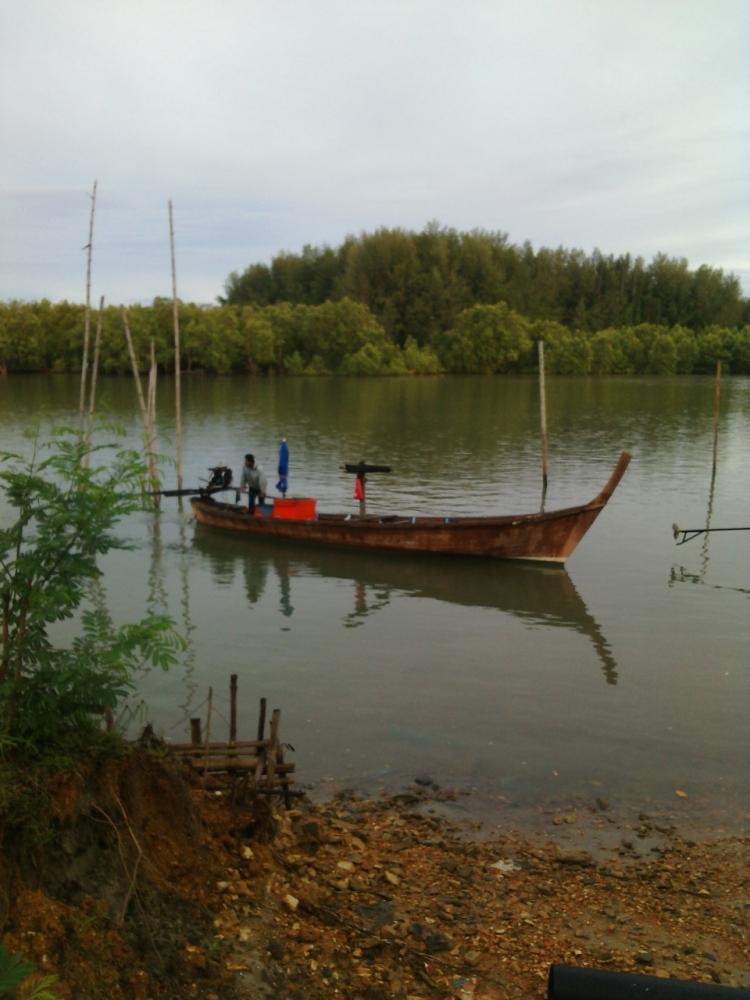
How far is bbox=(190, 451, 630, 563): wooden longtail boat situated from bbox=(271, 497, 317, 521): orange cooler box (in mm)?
318

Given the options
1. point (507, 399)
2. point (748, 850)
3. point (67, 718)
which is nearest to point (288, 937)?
point (67, 718)

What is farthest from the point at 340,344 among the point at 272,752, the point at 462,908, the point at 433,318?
the point at 462,908

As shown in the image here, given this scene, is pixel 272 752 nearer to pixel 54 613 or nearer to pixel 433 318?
pixel 54 613

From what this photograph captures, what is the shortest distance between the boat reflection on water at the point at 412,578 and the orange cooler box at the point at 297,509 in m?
0.68

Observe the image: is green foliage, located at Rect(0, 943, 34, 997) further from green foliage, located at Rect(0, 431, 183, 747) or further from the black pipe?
the black pipe

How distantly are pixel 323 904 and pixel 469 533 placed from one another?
40.9 feet

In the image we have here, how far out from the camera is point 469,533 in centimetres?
1822

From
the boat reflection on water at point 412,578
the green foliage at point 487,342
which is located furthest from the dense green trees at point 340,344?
A: the boat reflection on water at point 412,578

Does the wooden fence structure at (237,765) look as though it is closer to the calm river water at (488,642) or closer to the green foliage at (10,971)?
the calm river water at (488,642)

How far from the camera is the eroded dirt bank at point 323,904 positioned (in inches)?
195

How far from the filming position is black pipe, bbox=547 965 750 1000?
2.98 m

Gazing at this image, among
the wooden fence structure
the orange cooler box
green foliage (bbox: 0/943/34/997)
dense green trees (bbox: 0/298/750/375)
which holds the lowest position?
the wooden fence structure

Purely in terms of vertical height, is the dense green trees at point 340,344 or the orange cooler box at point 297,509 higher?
the dense green trees at point 340,344

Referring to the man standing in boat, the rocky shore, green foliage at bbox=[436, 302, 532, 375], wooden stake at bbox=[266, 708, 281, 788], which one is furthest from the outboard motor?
green foliage at bbox=[436, 302, 532, 375]
